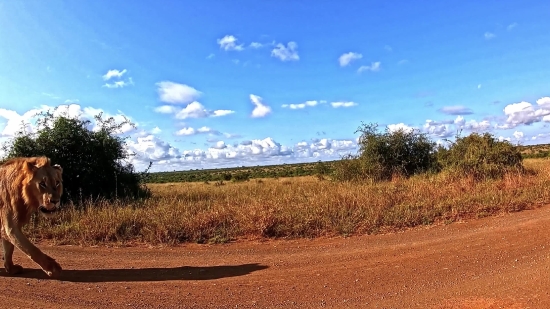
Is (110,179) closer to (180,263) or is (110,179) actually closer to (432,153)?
(180,263)

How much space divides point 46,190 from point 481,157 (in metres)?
19.0

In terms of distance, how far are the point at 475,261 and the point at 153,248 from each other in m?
6.13

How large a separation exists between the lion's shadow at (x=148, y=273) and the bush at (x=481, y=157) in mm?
14431

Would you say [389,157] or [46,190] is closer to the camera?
[46,190]

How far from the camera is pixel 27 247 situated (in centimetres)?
613

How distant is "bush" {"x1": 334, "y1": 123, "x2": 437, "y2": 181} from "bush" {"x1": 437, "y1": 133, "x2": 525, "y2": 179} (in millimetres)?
1426

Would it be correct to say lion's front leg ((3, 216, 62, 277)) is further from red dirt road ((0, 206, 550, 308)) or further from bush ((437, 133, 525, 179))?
bush ((437, 133, 525, 179))

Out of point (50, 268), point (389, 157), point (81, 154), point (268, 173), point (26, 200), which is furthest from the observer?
point (268, 173)

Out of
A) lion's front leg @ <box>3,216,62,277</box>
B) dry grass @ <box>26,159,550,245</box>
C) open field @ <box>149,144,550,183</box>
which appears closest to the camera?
lion's front leg @ <box>3,216,62,277</box>

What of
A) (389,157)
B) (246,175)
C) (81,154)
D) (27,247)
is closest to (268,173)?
(246,175)

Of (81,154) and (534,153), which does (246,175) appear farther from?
(534,153)

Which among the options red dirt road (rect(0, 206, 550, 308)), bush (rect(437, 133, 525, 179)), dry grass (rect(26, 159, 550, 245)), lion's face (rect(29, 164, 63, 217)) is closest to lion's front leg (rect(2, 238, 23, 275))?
red dirt road (rect(0, 206, 550, 308))

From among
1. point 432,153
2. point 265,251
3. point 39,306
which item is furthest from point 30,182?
point 432,153

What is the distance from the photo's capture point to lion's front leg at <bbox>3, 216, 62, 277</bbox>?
6.14 meters
